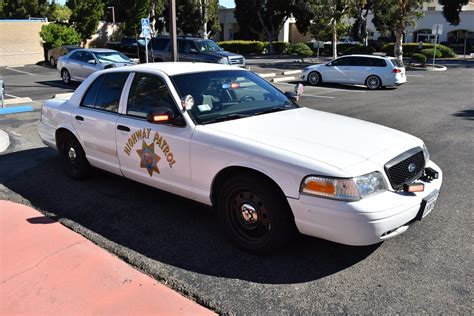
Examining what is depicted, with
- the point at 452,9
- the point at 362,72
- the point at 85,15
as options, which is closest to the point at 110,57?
the point at 362,72

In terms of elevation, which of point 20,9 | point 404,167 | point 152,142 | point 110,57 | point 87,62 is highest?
point 20,9

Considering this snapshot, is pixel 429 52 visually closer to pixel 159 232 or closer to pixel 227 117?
pixel 227 117

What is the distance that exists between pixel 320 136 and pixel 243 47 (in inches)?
1719

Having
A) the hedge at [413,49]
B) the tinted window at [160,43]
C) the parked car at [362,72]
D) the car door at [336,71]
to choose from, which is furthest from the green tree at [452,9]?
the tinted window at [160,43]

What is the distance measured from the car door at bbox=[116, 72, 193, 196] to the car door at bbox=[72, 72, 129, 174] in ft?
0.58

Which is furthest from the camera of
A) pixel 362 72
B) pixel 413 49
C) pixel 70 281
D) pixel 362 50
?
pixel 413 49

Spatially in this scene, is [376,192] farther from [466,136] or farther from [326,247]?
[466,136]

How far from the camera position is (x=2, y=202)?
520 cm

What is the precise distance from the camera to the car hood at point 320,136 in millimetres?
3537

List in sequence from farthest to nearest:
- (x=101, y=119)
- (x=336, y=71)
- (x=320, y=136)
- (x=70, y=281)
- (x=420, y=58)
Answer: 1. (x=420, y=58)
2. (x=336, y=71)
3. (x=101, y=119)
4. (x=320, y=136)
5. (x=70, y=281)

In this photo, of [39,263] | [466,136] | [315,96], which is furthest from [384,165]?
[315,96]

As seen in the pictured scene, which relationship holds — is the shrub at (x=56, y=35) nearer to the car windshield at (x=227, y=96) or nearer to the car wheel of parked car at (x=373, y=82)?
the car wheel of parked car at (x=373, y=82)

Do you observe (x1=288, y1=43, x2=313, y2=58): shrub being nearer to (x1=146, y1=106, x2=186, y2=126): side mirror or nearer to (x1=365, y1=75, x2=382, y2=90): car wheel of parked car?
(x1=365, y1=75, x2=382, y2=90): car wheel of parked car

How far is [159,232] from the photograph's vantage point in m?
4.40
